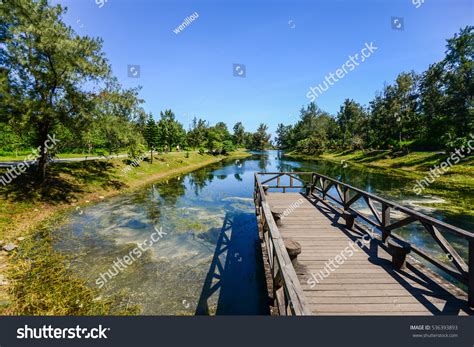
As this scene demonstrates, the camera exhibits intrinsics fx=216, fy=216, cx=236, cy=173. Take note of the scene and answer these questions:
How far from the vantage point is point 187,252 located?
418 inches

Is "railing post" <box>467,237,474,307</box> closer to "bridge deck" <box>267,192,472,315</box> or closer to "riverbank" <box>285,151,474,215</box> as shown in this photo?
"bridge deck" <box>267,192,472,315</box>

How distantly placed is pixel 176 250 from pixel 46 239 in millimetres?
6689

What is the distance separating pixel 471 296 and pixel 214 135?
78.5 metres

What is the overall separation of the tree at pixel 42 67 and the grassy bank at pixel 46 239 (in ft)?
9.22

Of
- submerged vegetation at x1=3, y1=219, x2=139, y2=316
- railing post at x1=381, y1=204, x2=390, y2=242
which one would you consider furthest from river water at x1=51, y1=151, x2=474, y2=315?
railing post at x1=381, y1=204, x2=390, y2=242

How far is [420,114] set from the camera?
173 feet
